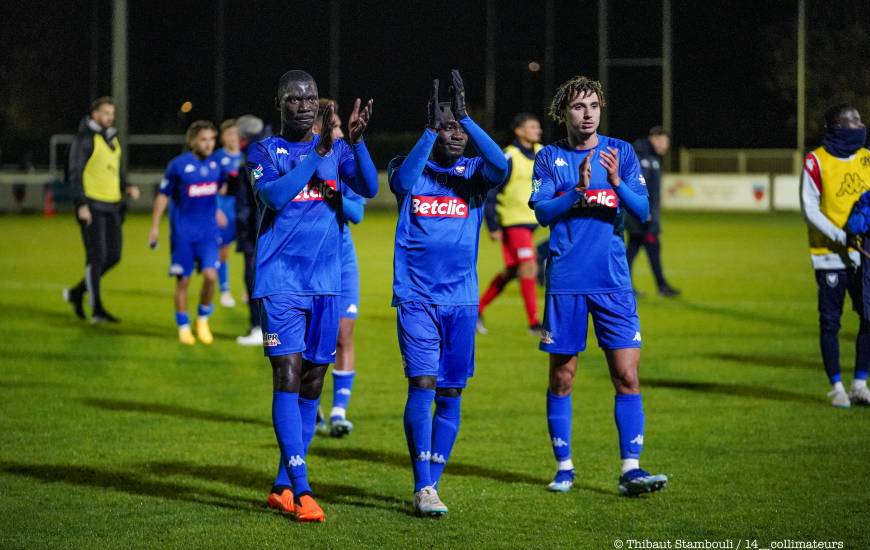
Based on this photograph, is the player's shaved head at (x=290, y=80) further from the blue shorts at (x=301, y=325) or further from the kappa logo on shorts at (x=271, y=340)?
the kappa logo on shorts at (x=271, y=340)

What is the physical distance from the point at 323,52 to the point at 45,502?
45170 millimetres

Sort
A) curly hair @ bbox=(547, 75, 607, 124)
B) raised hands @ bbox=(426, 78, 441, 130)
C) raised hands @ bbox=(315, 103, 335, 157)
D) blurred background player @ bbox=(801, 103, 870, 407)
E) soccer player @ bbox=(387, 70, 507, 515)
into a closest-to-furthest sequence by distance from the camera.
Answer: raised hands @ bbox=(315, 103, 335, 157) < raised hands @ bbox=(426, 78, 441, 130) < soccer player @ bbox=(387, 70, 507, 515) < curly hair @ bbox=(547, 75, 607, 124) < blurred background player @ bbox=(801, 103, 870, 407)

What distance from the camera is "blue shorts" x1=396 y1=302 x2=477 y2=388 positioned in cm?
668

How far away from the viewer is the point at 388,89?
5247 cm

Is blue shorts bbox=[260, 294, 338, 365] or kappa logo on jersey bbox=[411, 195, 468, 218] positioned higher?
kappa logo on jersey bbox=[411, 195, 468, 218]

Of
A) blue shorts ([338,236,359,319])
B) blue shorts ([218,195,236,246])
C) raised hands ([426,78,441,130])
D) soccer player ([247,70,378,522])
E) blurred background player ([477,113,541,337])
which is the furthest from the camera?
blue shorts ([218,195,236,246])

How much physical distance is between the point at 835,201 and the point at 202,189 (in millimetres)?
6511

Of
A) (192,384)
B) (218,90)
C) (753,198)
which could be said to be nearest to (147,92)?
(218,90)

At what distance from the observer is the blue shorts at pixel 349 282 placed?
8688 millimetres

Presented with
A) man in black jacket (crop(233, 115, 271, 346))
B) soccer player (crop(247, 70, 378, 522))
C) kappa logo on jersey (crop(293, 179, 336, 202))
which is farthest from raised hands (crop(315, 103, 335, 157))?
man in black jacket (crop(233, 115, 271, 346))

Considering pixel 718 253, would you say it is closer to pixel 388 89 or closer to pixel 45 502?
pixel 45 502

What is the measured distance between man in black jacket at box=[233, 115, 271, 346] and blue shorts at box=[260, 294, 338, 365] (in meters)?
5.01

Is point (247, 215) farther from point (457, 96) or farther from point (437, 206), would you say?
point (457, 96)

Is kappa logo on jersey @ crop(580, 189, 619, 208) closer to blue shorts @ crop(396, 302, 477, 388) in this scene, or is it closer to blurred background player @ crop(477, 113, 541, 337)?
blue shorts @ crop(396, 302, 477, 388)
